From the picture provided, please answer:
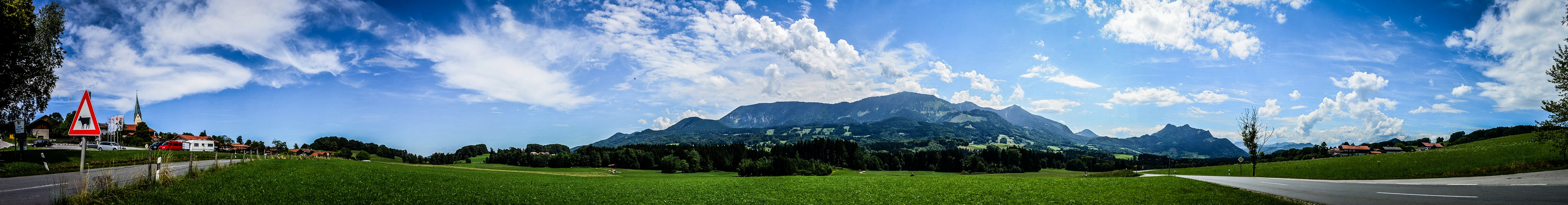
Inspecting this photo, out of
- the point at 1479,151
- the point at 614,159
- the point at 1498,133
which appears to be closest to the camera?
the point at 1479,151

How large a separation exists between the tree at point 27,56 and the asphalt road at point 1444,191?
182 feet

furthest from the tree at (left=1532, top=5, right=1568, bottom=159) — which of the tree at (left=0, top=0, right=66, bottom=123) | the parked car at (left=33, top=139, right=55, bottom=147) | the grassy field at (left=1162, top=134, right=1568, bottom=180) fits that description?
the parked car at (left=33, top=139, right=55, bottom=147)

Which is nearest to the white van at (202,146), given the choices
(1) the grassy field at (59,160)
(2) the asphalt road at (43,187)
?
(1) the grassy field at (59,160)

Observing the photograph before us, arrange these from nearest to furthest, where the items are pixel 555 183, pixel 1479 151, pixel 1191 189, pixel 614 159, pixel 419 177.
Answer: pixel 1191 189, pixel 419 177, pixel 555 183, pixel 1479 151, pixel 614 159

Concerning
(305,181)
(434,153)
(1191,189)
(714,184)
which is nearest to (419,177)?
(305,181)

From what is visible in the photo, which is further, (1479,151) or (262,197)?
(1479,151)

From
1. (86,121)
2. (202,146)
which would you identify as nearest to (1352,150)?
(86,121)

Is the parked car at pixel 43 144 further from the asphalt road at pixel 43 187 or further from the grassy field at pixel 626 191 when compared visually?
the grassy field at pixel 626 191

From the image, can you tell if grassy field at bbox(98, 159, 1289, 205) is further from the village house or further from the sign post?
the village house

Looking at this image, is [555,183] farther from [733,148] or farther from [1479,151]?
[733,148]

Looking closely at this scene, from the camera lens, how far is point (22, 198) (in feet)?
49.2

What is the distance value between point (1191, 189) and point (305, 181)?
2978 centimetres

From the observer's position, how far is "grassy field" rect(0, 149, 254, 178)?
28172 millimetres

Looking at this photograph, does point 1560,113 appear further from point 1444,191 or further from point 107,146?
point 107,146
